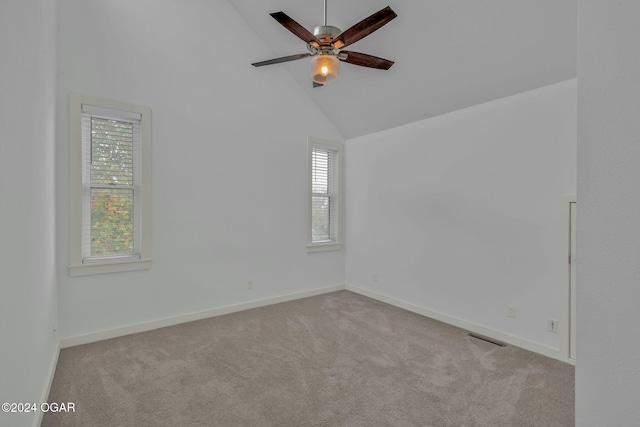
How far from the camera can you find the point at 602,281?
70 centimetres

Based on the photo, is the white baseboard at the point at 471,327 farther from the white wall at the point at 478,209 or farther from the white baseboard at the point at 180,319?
the white baseboard at the point at 180,319

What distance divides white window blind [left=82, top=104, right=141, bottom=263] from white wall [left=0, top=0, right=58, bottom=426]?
80cm

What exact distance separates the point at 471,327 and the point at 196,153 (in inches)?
139

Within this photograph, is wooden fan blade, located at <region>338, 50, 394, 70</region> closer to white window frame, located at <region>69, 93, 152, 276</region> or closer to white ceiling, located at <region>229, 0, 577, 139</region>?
white ceiling, located at <region>229, 0, 577, 139</region>

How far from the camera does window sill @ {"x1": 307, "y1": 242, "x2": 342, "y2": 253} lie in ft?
15.0

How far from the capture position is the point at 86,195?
9.97ft

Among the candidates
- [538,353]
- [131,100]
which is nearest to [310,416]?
[538,353]

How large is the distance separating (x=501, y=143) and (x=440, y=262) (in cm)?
141

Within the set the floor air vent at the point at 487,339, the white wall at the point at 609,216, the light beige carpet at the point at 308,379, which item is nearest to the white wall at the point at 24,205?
the light beige carpet at the point at 308,379

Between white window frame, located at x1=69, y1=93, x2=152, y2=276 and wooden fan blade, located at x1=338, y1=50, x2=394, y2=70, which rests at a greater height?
wooden fan blade, located at x1=338, y1=50, x2=394, y2=70

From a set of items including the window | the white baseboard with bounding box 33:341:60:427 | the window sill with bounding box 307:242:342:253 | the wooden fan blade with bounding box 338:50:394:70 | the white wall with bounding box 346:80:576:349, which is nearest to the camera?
the white baseboard with bounding box 33:341:60:427

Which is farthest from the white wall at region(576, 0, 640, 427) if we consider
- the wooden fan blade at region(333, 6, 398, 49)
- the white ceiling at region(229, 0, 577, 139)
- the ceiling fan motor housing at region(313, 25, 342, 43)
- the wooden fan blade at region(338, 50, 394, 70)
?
the white ceiling at region(229, 0, 577, 139)

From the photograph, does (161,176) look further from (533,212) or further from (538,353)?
(538,353)

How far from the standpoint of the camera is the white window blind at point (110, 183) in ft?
10.0
